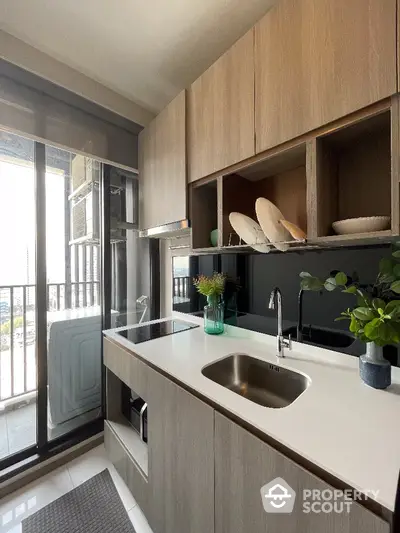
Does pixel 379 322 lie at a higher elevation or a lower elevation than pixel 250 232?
lower

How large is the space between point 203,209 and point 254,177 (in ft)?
1.18

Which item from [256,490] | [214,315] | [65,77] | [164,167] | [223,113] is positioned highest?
[65,77]

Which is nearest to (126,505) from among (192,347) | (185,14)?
(192,347)

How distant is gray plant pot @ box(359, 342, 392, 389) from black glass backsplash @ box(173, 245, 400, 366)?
0.48 ft

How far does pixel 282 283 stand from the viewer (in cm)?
139

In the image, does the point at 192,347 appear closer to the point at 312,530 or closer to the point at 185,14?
the point at 312,530

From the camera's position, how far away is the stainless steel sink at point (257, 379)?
1.14 meters

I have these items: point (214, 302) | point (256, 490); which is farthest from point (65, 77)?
point (256, 490)

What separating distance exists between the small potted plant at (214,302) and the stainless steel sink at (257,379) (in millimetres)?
346

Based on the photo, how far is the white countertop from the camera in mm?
569

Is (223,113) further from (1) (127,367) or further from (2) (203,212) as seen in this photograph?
(1) (127,367)

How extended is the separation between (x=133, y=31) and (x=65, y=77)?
21.6 inches

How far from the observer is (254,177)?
4.60 feet
